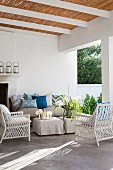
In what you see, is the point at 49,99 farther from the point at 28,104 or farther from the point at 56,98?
the point at 28,104

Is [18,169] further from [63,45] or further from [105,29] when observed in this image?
[63,45]

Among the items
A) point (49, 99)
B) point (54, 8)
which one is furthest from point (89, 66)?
point (54, 8)

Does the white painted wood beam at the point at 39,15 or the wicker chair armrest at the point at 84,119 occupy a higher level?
the white painted wood beam at the point at 39,15

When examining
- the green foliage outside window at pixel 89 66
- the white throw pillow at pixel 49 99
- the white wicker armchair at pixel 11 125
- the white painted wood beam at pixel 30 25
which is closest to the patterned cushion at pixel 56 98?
the white throw pillow at pixel 49 99

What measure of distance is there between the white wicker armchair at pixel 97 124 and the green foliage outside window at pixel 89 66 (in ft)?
25.3

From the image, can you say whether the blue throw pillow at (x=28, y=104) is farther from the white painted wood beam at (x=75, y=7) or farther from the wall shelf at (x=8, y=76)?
the white painted wood beam at (x=75, y=7)

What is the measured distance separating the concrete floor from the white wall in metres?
3.40

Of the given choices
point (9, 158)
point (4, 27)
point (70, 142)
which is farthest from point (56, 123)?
point (4, 27)

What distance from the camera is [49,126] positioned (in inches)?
254

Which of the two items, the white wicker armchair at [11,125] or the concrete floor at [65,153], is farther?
the white wicker armchair at [11,125]

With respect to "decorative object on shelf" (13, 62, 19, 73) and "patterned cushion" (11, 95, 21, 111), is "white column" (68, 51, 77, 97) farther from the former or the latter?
"patterned cushion" (11, 95, 21, 111)

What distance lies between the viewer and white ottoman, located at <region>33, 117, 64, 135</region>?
637 cm

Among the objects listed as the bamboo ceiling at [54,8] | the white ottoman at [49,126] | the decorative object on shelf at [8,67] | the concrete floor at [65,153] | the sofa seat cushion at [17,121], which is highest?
the bamboo ceiling at [54,8]

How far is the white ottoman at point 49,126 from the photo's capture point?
6.37 metres
